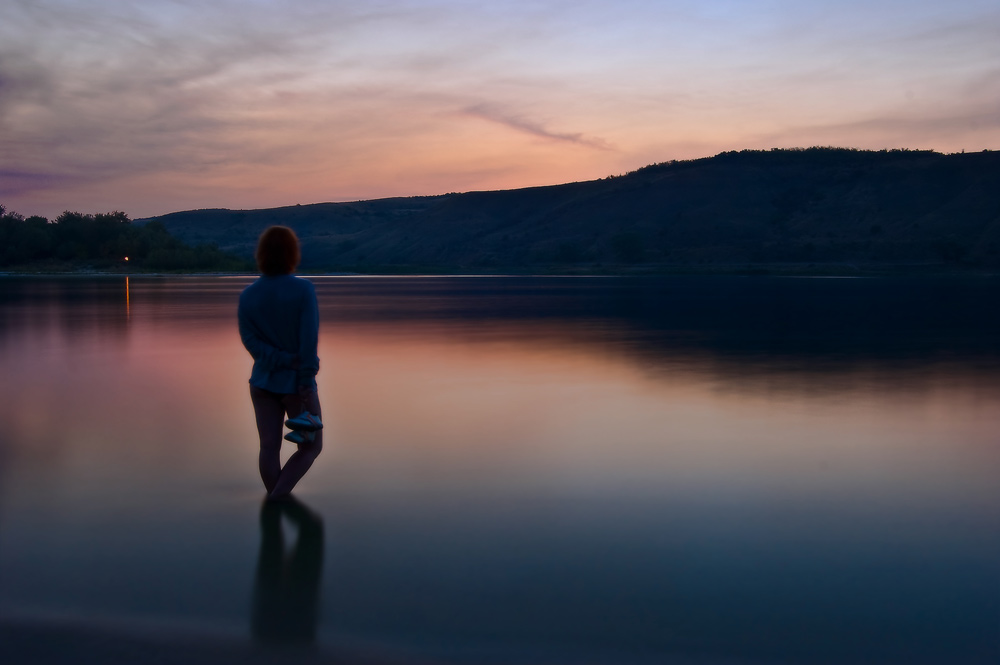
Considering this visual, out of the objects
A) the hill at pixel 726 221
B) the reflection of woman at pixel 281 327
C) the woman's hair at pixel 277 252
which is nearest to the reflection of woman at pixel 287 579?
the reflection of woman at pixel 281 327

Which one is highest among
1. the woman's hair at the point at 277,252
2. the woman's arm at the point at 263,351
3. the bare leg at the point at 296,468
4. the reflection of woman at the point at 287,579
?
the woman's hair at the point at 277,252

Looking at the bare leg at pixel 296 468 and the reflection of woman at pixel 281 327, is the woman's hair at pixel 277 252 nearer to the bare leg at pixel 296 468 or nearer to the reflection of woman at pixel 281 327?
the reflection of woman at pixel 281 327

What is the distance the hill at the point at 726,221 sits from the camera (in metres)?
96.1

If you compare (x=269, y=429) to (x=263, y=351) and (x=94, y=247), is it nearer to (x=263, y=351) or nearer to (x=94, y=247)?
(x=263, y=351)

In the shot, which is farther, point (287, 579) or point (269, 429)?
point (269, 429)

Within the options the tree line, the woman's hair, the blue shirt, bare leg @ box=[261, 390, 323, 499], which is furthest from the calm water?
the tree line

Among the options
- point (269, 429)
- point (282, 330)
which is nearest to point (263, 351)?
point (282, 330)

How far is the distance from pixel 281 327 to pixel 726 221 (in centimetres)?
11790

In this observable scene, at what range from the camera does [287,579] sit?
156 inches

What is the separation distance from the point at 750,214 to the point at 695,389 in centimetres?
11919

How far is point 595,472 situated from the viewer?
606 centimetres

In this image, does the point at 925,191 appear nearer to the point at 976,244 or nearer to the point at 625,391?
the point at 976,244

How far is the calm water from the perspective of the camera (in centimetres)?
336

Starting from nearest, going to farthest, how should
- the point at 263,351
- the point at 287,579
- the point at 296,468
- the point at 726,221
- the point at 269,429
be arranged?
the point at 287,579
the point at 263,351
the point at 269,429
the point at 296,468
the point at 726,221
